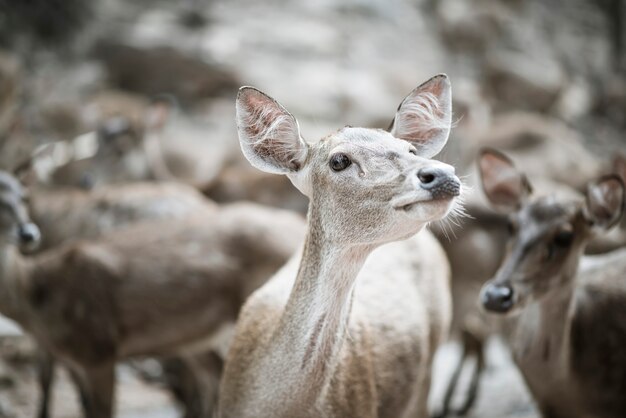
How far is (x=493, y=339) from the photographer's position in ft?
29.4

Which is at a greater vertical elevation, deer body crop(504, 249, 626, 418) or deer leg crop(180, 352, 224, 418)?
deer body crop(504, 249, 626, 418)

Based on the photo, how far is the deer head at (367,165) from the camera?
10.1 ft

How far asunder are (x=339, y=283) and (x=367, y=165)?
512 millimetres

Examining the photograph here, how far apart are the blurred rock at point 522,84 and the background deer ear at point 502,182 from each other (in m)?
12.9

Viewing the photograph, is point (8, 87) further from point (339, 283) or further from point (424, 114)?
point (339, 283)

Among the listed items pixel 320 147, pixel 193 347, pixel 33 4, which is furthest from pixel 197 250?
pixel 33 4

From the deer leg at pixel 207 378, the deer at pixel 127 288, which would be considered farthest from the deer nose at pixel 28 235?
the deer leg at pixel 207 378

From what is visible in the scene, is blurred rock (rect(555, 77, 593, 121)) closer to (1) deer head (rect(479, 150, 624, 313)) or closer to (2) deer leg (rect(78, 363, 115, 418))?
(1) deer head (rect(479, 150, 624, 313))

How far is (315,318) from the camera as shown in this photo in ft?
11.3

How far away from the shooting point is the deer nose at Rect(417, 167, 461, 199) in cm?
300

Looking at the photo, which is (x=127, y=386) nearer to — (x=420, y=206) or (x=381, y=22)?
(x=420, y=206)

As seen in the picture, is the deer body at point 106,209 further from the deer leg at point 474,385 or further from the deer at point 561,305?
the deer at point 561,305

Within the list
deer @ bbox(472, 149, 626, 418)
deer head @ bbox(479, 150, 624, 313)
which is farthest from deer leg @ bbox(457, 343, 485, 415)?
deer head @ bbox(479, 150, 624, 313)

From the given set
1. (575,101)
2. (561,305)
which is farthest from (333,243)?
(575,101)
